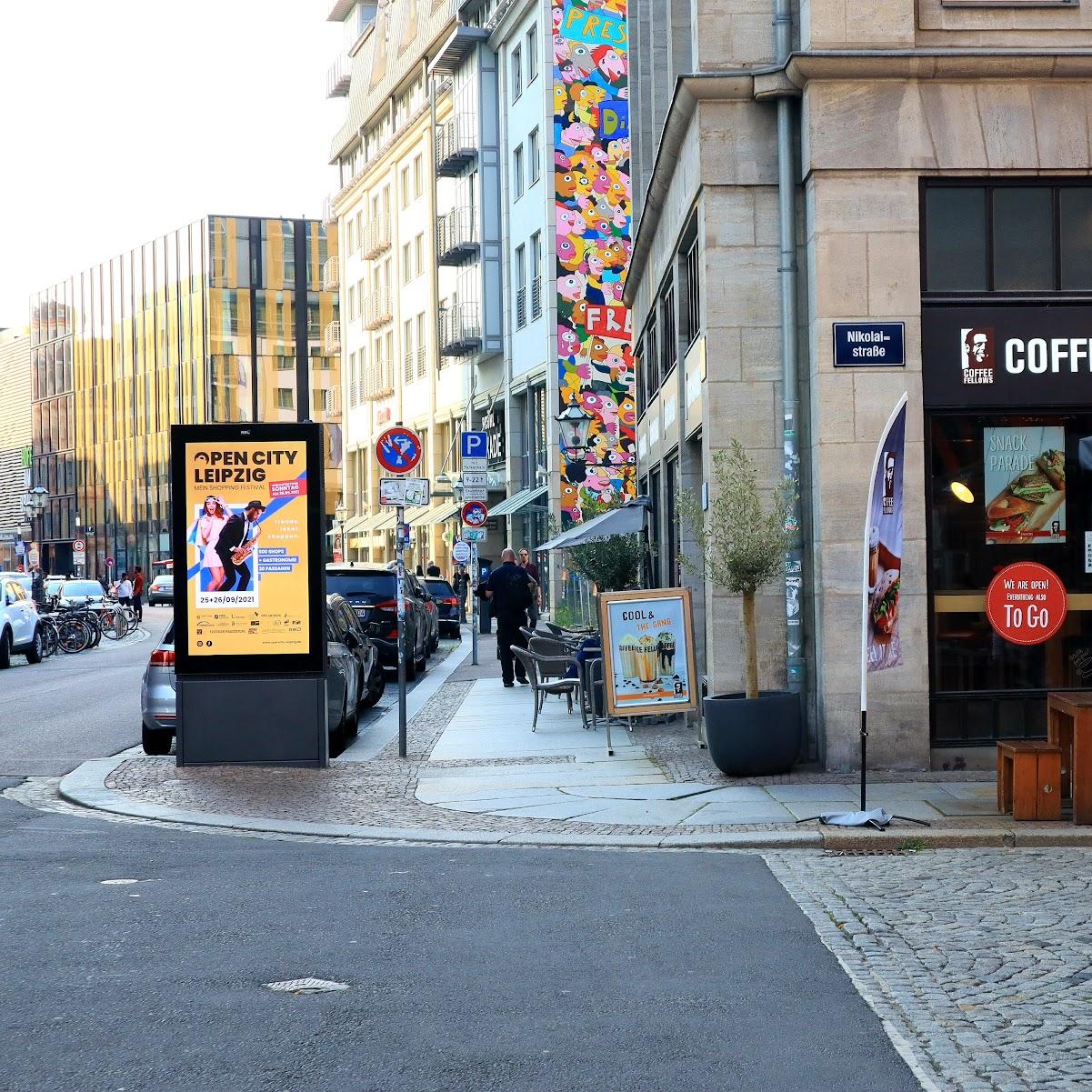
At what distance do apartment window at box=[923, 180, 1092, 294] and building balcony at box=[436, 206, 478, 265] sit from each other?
A: 3956cm

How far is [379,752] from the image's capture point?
612 inches

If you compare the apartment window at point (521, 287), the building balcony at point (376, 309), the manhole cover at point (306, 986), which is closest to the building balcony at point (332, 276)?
the building balcony at point (376, 309)

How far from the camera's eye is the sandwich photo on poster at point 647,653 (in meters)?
15.0

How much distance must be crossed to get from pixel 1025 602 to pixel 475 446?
755 inches

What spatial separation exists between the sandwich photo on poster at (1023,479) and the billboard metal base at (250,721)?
562 cm

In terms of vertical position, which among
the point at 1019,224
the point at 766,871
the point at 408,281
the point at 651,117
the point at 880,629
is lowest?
the point at 766,871

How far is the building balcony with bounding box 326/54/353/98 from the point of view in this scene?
75.8 meters

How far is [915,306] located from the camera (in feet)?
43.1

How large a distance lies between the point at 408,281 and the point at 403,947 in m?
57.1

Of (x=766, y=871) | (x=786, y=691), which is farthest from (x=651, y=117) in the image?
(x=766, y=871)

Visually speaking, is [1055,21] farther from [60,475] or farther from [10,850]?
[60,475]

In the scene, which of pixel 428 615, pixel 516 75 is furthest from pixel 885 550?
pixel 516 75

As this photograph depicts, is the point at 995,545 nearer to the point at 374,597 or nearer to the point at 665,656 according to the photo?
the point at 665,656

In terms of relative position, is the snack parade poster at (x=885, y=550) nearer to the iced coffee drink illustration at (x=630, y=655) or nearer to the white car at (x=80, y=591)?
the iced coffee drink illustration at (x=630, y=655)
